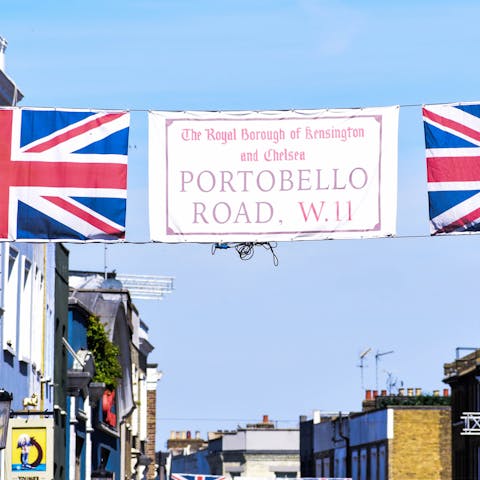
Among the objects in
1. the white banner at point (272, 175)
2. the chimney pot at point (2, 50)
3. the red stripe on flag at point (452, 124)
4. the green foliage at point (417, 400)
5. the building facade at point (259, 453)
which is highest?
the chimney pot at point (2, 50)

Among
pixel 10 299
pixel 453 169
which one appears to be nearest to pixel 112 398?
pixel 10 299

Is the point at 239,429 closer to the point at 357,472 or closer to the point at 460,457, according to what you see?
the point at 357,472

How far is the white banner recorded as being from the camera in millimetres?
21797

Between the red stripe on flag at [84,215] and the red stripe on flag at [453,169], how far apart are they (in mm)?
3807

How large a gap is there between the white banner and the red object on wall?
30.6m

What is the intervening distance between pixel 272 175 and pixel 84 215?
7.57 feet

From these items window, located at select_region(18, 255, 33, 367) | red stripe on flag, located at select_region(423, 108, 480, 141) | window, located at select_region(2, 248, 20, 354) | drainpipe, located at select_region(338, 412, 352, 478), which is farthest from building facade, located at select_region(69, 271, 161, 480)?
drainpipe, located at select_region(338, 412, 352, 478)

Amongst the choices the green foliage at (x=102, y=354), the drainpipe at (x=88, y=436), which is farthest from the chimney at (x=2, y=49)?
the green foliage at (x=102, y=354)

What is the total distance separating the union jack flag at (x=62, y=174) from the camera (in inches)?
867

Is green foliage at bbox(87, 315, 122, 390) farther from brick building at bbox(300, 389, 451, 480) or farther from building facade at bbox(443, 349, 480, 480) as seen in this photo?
brick building at bbox(300, 389, 451, 480)

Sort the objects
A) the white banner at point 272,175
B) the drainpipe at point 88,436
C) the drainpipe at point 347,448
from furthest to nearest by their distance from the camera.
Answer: the drainpipe at point 347,448
the drainpipe at point 88,436
the white banner at point 272,175

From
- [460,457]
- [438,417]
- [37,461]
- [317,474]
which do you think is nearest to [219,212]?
[37,461]

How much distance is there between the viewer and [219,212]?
21.8m

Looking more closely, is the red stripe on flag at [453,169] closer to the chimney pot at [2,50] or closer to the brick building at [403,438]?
the chimney pot at [2,50]
